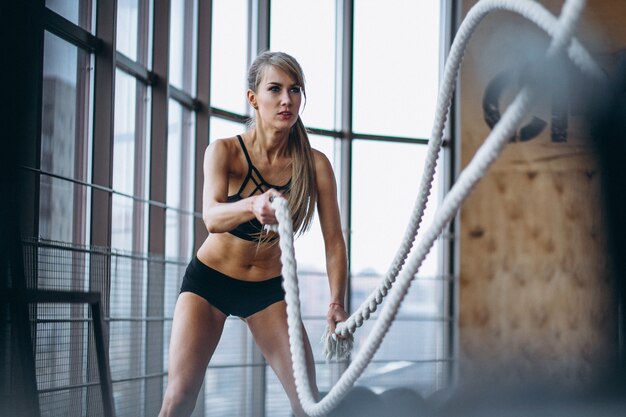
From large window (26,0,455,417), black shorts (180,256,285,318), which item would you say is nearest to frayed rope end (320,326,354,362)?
black shorts (180,256,285,318)

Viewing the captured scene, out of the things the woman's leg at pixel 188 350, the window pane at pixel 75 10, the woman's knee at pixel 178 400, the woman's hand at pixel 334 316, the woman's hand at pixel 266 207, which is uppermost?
the window pane at pixel 75 10

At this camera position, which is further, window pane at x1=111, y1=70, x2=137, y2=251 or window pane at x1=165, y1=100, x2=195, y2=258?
window pane at x1=165, y1=100, x2=195, y2=258

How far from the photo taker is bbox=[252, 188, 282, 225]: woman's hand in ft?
5.80

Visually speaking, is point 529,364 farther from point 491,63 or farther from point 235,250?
point 235,250

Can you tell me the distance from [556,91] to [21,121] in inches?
127

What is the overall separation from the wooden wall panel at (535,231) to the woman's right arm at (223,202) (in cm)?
306

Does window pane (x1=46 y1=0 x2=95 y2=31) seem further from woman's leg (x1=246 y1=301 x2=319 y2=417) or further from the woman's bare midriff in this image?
woman's leg (x1=246 y1=301 x2=319 y2=417)

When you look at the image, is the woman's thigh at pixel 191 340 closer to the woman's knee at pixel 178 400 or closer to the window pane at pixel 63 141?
the woman's knee at pixel 178 400

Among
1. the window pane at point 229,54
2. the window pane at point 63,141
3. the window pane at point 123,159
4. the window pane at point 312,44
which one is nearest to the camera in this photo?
the window pane at point 63,141

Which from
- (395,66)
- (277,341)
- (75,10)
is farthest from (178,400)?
(395,66)

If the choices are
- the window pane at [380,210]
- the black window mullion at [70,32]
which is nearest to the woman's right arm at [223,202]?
the black window mullion at [70,32]

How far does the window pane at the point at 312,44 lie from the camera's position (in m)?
5.30

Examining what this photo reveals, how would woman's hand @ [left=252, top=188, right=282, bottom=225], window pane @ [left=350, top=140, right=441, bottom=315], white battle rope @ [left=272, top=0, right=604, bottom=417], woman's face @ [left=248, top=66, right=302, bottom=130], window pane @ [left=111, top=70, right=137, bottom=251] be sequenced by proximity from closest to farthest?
white battle rope @ [left=272, top=0, right=604, bottom=417], woman's hand @ [left=252, top=188, right=282, bottom=225], woman's face @ [left=248, top=66, right=302, bottom=130], window pane @ [left=111, top=70, right=137, bottom=251], window pane @ [left=350, top=140, right=441, bottom=315]

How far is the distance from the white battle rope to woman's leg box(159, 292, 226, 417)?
1.11ft
